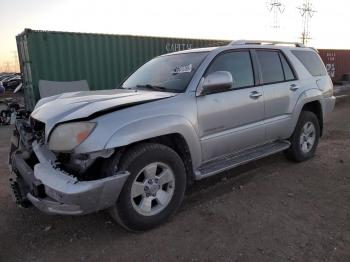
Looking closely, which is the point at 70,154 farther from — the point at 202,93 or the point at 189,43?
the point at 189,43

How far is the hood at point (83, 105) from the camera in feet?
10.7

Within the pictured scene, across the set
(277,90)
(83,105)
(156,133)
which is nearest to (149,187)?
(156,133)

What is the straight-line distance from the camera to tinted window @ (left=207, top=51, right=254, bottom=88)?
4.31 metres

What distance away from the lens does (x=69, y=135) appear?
318cm

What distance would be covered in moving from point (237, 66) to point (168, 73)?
2.86ft

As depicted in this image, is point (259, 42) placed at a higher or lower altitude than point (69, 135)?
higher

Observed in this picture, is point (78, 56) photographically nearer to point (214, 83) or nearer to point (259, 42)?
point (259, 42)

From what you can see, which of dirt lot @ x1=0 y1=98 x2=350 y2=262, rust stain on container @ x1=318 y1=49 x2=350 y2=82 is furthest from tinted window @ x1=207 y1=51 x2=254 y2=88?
rust stain on container @ x1=318 y1=49 x2=350 y2=82

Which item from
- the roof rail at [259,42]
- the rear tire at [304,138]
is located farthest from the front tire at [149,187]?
the rear tire at [304,138]

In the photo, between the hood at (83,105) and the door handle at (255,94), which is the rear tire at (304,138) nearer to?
the door handle at (255,94)

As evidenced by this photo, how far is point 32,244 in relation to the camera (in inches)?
136

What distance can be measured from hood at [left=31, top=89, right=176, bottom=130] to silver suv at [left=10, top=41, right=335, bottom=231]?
0.01m

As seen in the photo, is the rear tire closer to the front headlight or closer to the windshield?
the windshield

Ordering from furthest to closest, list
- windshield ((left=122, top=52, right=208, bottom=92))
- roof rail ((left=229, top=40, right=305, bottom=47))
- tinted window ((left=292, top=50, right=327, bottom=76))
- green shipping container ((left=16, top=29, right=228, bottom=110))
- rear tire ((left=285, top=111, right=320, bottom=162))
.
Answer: green shipping container ((left=16, top=29, right=228, bottom=110)) → tinted window ((left=292, top=50, right=327, bottom=76)) → rear tire ((left=285, top=111, right=320, bottom=162)) → roof rail ((left=229, top=40, right=305, bottom=47)) → windshield ((left=122, top=52, right=208, bottom=92))
